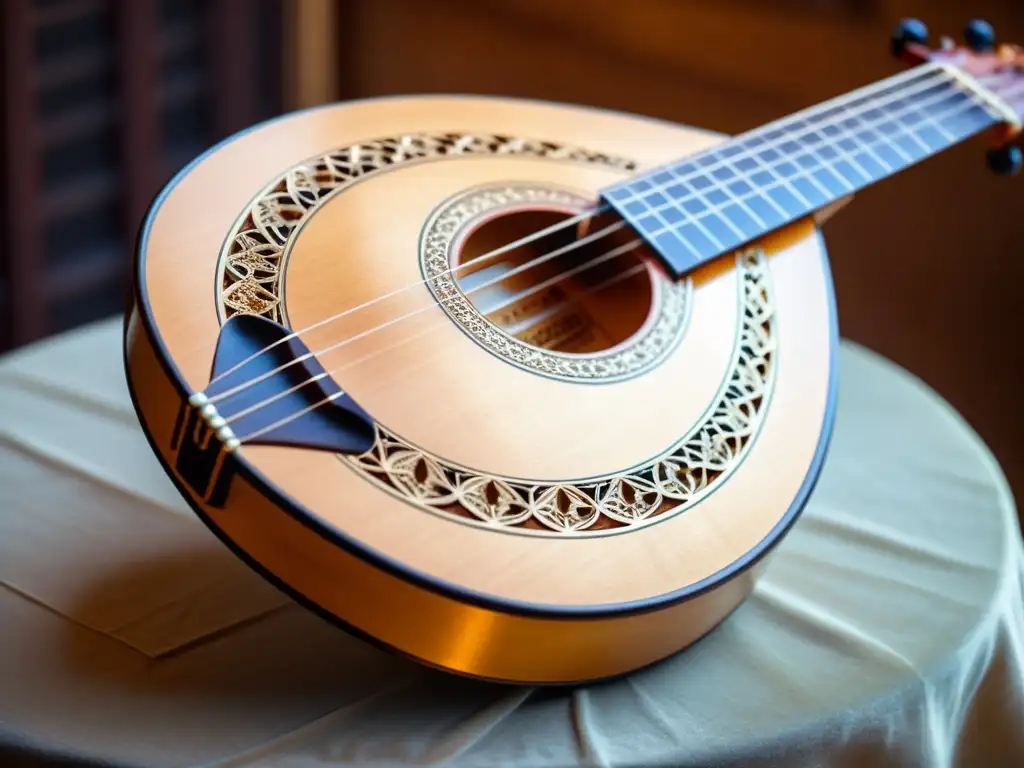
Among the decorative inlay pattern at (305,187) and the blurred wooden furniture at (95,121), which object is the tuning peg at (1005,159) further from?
the blurred wooden furniture at (95,121)

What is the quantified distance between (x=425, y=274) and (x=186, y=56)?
1.36 metres

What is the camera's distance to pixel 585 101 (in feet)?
6.51

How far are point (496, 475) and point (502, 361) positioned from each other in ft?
0.34

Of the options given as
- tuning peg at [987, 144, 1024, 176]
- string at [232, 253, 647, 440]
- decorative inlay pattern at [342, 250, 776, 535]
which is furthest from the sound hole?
tuning peg at [987, 144, 1024, 176]

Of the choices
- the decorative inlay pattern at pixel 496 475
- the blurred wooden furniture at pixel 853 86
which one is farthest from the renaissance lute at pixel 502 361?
the blurred wooden furniture at pixel 853 86

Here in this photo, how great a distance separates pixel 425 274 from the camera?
0.82 meters

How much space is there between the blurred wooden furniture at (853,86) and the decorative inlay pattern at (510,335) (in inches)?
35.7

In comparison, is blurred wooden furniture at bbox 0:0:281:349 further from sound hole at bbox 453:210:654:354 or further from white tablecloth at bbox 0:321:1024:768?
sound hole at bbox 453:210:654:354

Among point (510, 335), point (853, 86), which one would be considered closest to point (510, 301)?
point (510, 335)

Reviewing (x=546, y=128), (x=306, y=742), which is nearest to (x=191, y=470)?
(x=306, y=742)

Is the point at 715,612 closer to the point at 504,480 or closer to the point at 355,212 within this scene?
the point at 504,480

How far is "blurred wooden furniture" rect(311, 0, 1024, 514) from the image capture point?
1.63m

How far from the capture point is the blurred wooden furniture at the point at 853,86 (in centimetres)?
163

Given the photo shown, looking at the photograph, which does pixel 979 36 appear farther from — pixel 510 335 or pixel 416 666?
pixel 416 666
